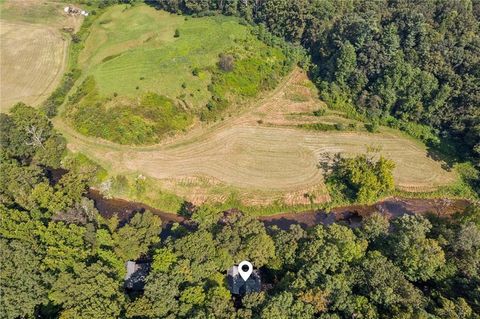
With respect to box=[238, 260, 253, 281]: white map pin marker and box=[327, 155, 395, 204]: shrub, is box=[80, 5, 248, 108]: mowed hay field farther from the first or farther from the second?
box=[238, 260, 253, 281]: white map pin marker

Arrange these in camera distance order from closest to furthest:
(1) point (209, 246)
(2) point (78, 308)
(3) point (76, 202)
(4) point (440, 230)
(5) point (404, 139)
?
(2) point (78, 308)
(1) point (209, 246)
(4) point (440, 230)
(3) point (76, 202)
(5) point (404, 139)

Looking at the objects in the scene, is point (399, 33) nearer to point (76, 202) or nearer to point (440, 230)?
point (440, 230)

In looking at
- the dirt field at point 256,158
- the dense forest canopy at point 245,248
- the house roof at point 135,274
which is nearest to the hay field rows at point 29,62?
A: the dirt field at point 256,158

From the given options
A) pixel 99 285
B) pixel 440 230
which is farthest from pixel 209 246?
pixel 440 230

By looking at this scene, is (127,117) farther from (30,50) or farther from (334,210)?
(334,210)

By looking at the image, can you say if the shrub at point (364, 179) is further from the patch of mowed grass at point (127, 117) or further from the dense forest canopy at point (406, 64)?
the patch of mowed grass at point (127, 117)

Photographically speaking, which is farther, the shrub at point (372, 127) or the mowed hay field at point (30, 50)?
the mowed hay field at point (30, 50)

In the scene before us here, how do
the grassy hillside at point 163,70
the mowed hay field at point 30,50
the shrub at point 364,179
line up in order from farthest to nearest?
the mowed hay field at point 30,50 < the grassy hillside at point 163,70 < the shrub at point 364,179
